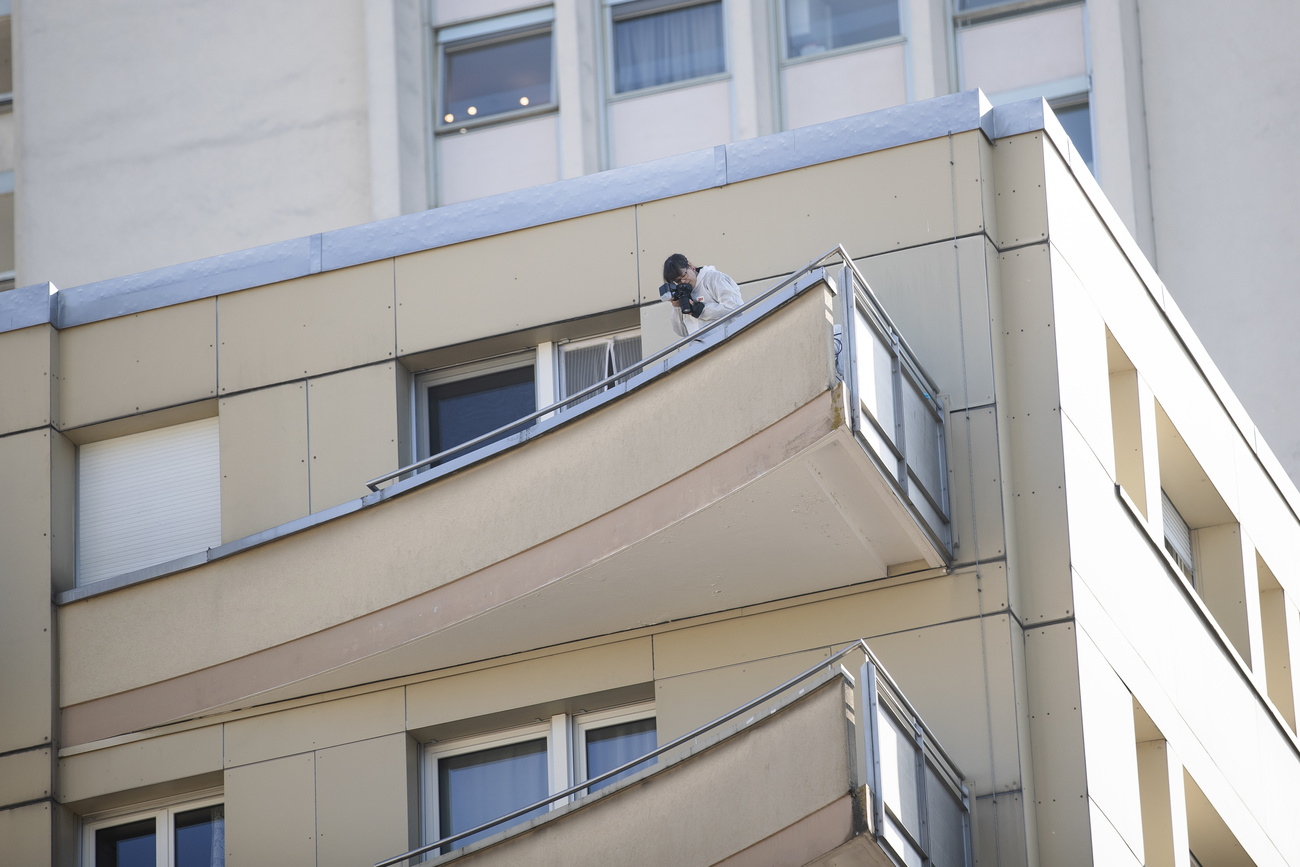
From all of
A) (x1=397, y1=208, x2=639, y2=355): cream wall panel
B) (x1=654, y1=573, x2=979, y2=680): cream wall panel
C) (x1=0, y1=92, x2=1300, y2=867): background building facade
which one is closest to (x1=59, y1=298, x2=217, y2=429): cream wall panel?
(x1=0, y1=92, x2=1300, y2=867): background building facade

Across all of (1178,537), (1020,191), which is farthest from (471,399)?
(1178,537)

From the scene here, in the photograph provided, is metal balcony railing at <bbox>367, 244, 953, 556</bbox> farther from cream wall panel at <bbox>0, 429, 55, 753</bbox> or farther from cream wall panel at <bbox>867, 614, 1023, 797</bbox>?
cream wall panel at <bbox>0, 429, 55, 753</bbox>

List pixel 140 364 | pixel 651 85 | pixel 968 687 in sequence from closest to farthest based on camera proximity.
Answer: pixel 968 687 < pixel 140 364 < pixel 651 85

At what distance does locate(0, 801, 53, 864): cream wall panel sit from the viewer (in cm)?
1741

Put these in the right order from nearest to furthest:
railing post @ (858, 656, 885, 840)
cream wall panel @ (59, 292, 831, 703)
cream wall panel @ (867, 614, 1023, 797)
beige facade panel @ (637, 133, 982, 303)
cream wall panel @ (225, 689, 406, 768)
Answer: railing post @ (858, 656, 885, 840) < cream wall panel @ (59, 292, 831, 703) < cream wall panel @ (867, 614, 1023, 797) < beige facade panel @ (637, 133, 982, 303) < cream wall panel @ (225, 689, 406, 768)

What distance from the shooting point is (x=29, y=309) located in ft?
62.7

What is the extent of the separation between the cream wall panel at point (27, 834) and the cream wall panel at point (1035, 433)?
26.1ft

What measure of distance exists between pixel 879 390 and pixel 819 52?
1217 centimetres

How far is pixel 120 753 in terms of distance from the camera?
57.7 feet

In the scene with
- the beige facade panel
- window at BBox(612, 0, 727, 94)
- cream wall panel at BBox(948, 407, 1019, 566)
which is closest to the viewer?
cream wall panel at BBox(948, 407, 1019, 566)

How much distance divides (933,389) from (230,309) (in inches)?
248

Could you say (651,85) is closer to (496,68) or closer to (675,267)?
(496,68)

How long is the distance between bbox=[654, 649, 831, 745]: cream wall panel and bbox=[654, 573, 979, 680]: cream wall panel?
0.21 ft

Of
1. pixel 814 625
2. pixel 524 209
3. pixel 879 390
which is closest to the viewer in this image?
pixel 879 390
